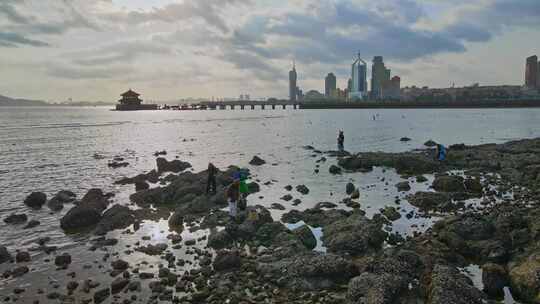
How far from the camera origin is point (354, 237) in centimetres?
1725

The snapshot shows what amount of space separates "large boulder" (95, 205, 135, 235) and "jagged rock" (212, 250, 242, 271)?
28.5 feet

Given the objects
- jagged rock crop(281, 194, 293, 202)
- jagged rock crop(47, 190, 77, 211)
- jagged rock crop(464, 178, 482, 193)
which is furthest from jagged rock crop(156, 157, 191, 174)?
jagged rock crop(464, 178, 482, 193)

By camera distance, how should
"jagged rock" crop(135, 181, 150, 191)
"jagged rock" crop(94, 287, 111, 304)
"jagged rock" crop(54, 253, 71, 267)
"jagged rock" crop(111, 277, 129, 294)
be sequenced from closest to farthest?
"jagged rock" crop(94, 287, 111, 304), "jagged rock" crop(111, 277, 129, 294), "jagged rock" crop(54, 253, 71, 267), "jagged rock" crop(135, 181, 150, 191)

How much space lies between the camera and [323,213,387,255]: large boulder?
1694cm

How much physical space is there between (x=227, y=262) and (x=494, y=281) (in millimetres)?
9676

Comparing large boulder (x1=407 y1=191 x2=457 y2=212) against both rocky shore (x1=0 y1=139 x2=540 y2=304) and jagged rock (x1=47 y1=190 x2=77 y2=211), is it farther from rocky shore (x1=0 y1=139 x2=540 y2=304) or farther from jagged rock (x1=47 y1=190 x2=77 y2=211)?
Answer: jagged rock (x1=47 y1=190 x2=77 y2=211)

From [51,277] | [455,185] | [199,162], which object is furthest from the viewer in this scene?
[199,162]

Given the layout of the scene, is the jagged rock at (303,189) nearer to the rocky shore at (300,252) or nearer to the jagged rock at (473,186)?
the rocky shore at (300,252)

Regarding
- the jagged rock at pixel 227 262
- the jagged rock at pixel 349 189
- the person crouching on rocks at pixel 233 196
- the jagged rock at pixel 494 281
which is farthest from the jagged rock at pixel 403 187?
the jagged rock at pixel 227 262

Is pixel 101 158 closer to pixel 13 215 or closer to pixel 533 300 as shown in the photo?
pixel 13 215

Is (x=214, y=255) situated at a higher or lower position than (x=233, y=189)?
lower

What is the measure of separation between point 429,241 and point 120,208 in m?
17.5

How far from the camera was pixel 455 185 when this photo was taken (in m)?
28.3

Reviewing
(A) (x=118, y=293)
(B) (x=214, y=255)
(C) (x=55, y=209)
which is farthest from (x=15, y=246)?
(B) (x=214, y=255)
